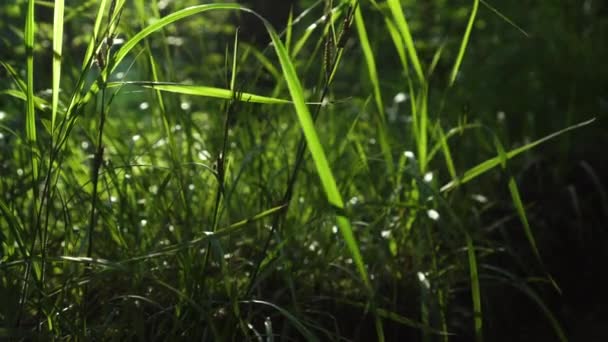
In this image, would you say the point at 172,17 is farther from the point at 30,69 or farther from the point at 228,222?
the point at 228,222

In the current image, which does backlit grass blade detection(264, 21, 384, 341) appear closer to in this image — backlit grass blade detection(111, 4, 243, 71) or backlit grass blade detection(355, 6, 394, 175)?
backlit grass blade detection(111, 4, 243, 71)

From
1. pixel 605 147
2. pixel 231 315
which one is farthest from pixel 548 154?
pixel 231 315

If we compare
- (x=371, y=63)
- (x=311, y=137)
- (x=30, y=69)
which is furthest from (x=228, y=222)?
(x=311, y=137)

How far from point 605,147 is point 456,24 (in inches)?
86.5

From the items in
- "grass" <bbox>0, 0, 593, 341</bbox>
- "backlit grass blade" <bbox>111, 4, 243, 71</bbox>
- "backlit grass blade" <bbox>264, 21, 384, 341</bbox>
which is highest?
"backlit grass blade" <bbox>111, 4, 243, 71</bbox>

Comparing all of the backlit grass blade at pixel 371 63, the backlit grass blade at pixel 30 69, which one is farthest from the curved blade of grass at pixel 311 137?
the backlit grass blade at pixel 30 69

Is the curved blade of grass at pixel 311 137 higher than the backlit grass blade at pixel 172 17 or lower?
lower

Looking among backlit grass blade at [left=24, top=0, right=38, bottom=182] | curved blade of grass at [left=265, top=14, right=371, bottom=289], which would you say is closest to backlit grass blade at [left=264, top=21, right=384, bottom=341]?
curved blade of grass at [left=265, top=14, right=371, bottom=289]

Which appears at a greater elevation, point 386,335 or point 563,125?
point 386,335

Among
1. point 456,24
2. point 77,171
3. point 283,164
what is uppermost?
point 77,171

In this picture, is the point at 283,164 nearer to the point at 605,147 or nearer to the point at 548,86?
the point at 605,147

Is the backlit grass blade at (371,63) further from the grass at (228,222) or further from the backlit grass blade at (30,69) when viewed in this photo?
the backlit grass blade at (30,69)

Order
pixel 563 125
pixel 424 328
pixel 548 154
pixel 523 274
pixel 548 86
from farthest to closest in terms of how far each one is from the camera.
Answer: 1. pixel 548 86
2. pixel 563 125
3. pixel 548 154
4. pixel 523 274
5. pixel 424 328

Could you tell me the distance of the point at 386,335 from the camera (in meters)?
1.76
